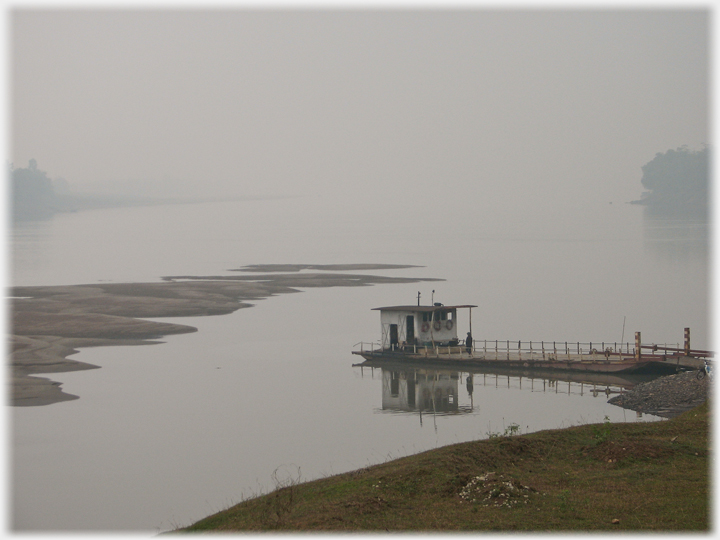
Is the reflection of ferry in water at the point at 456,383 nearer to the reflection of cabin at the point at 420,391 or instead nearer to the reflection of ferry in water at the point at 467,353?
the reflection of cabin at the point at 420,391

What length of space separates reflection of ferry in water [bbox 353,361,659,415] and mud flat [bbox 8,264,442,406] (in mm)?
18415

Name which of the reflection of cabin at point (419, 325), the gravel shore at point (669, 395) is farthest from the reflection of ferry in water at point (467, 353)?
the gravel shore at point (669, 395)

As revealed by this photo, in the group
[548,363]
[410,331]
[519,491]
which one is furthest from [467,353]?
[519,491]

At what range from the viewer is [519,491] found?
1908 cm

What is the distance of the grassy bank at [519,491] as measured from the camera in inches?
691

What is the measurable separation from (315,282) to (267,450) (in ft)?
262

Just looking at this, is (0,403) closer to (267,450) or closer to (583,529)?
(267,450)

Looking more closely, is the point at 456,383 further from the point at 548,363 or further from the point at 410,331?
the point at 410,331

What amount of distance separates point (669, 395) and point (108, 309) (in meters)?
59.2

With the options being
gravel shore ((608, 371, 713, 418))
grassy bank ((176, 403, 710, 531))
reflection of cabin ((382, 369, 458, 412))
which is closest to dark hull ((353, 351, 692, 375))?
reflection of cabin ((382, 369, 458, 412))

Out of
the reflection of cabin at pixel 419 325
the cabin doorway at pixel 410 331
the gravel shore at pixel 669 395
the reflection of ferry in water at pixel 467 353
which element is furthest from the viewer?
the cabin doorway at pixel 410 331

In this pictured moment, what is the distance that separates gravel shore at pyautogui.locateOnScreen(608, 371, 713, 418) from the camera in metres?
37.7

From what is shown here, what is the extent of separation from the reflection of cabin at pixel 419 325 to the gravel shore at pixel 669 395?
56.2 ft

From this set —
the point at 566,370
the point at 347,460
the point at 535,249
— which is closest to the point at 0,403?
the point at 347,460
